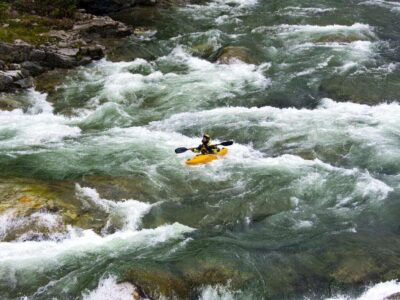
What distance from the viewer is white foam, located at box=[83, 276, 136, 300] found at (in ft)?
27.7

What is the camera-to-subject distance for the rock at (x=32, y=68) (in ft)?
58.2

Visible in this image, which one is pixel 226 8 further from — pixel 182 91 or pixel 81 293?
pixel 81 293

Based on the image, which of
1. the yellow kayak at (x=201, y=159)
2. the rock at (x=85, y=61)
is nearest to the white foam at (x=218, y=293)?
the yellow kayak at (x=201, y=159)

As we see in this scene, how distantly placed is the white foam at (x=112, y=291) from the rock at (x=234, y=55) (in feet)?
37.9

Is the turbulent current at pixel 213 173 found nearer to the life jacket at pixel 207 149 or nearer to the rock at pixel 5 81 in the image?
the life jacket at pixel 207 149

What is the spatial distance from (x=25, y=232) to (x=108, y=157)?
11.7 ft

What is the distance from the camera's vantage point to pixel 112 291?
28.1 ft

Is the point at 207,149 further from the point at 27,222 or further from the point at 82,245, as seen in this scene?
the point at 27,222

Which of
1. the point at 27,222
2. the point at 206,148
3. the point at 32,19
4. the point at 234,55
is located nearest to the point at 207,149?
the point at 206,148

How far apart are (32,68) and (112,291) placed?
11.4 m

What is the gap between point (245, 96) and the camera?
16438 millimetres

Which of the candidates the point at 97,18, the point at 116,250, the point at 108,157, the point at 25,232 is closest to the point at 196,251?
the point at 116,250

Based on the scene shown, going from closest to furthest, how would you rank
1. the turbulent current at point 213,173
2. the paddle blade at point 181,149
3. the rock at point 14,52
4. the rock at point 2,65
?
the turbulent current at point 213,173 < the paddle blade at point 181,149 < the rock at point 2,65 < the rock at point 14,52

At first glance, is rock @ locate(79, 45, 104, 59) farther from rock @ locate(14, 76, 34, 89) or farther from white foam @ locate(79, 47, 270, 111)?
rock @ locate(14, 76, 34, 89)
